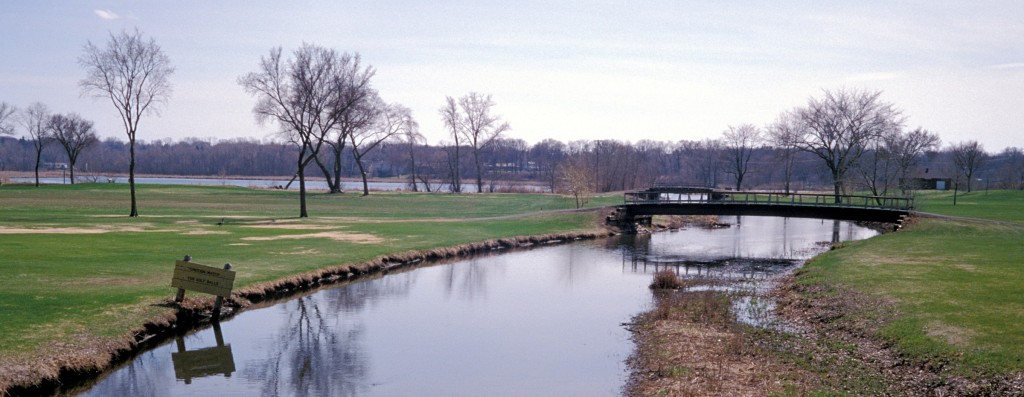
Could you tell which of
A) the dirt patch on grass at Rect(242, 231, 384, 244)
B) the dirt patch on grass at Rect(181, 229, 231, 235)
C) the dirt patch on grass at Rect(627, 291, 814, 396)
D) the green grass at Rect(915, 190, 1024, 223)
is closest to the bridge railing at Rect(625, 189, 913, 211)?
the green grass at Rect(915, 190, 1024, 223)

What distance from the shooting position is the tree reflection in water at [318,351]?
16.5 metres

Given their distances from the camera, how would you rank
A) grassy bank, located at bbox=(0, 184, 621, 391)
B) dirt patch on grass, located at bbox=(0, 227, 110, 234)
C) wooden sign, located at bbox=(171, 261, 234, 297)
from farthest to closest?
dirt patch on grass, located at bbox=(0, 227, 110, 234), wooden sign, located at bbox=(171, 261, 234, 297), grassy bank, located at bbox=(0, 184, 621, 391)

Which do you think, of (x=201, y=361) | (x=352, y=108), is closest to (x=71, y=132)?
(x=352, y=108)

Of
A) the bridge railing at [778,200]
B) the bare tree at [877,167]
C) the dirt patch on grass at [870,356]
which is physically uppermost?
the bare tree at [877,167]

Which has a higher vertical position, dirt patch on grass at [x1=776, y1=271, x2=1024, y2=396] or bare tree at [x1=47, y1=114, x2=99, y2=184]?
bare tree at [x1=47, y1=114, x2=99, y2=184]

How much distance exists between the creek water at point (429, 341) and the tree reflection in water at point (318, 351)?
33 millimetres

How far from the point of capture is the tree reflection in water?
54.2 ft

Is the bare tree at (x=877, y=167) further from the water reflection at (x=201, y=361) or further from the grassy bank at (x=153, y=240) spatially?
the water reflection at (x=201, y=361)

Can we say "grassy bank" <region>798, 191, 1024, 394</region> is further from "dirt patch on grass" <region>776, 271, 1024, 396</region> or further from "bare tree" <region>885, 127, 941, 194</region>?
"bare tree" <region>885, 127, 941, 194</region>

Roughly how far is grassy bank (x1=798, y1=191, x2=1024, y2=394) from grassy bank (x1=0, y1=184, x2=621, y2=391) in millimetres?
18170

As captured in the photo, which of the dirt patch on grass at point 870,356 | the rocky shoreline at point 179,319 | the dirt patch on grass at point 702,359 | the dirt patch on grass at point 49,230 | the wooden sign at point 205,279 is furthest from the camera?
the dirt patch on grass at point 49,230

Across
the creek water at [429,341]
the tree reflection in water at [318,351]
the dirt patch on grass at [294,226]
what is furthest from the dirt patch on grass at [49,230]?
the tree reflection in water at [318,351]

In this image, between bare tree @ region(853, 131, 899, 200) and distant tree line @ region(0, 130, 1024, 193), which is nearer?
bare tree @ region(853, 131, 899, 200)

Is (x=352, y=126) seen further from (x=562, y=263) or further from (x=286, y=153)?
(x=286, y=153)
